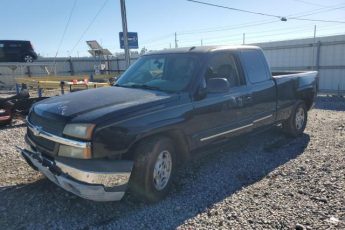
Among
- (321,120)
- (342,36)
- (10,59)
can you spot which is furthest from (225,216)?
(10,59)

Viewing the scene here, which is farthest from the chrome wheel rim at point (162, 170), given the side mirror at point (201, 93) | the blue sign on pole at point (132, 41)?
the blue sign on pole at point (132, 41)

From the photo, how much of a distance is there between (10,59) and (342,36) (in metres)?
19.9

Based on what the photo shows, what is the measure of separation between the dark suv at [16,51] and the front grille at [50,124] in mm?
20639

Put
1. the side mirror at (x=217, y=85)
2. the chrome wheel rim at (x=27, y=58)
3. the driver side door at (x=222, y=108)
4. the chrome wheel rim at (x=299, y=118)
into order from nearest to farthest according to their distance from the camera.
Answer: the side mirror at (x=217, y=85) < the driver side door at (x=222, y=108) < the chrome wheel rim at (x=299, y=118) < the chrome wheel rim at (x=27, y=58)

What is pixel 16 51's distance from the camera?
22.4 metres

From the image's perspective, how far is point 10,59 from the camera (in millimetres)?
22406

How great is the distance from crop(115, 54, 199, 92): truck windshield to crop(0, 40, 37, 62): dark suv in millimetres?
19845

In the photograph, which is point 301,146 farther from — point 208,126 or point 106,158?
point 106,158

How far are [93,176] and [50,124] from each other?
0.87m

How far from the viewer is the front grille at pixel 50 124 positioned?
362 cm

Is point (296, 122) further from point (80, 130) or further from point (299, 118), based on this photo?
point (80, 130)

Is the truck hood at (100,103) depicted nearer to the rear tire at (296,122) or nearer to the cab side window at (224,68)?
the cab side window at (224,68)

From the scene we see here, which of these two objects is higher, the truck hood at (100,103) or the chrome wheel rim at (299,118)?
the truck hood at (100,103)

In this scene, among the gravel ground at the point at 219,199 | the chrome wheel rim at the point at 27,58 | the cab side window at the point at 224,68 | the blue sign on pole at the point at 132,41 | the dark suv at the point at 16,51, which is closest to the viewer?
the gravel ground at the point at 219,199
